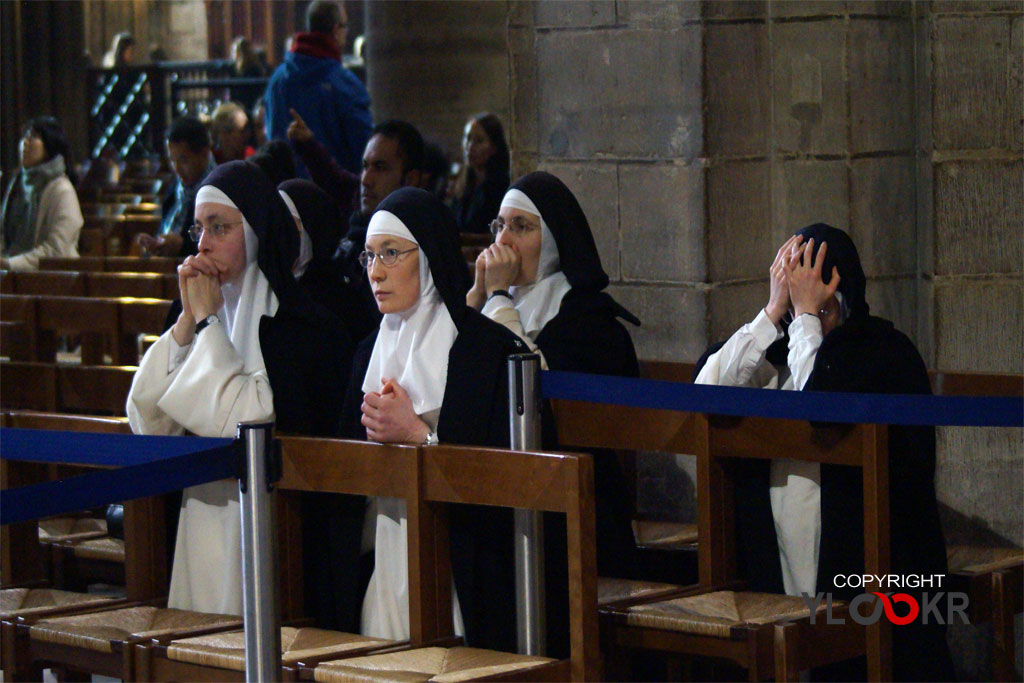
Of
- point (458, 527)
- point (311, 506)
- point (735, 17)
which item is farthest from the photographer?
point (735, 17)

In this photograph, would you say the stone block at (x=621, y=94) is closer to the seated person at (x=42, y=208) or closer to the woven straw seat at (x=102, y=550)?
→ the woven straw seat at (x=102, y=550)

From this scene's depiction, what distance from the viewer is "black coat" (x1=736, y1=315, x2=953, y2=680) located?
4.32 metres

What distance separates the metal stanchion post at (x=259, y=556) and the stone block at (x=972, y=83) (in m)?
3.06

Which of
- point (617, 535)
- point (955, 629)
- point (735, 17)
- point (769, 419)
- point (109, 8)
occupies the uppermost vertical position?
point (109, 8)

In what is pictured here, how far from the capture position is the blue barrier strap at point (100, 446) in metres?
3.61

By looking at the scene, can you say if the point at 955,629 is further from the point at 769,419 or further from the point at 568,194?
the point at 568,194

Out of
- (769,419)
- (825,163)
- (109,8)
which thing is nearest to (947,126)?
(825,163)

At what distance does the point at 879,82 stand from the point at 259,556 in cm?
316

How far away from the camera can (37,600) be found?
4.40 meters

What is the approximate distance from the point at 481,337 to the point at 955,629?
235 cm

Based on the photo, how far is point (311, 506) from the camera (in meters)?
4.36

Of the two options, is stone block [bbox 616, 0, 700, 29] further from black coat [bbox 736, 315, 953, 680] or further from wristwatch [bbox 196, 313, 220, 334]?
wristwatch [bbox 196, 313, 220, 334]

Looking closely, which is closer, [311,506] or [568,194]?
[311,506]

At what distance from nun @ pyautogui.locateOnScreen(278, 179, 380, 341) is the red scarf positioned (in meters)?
3.89
